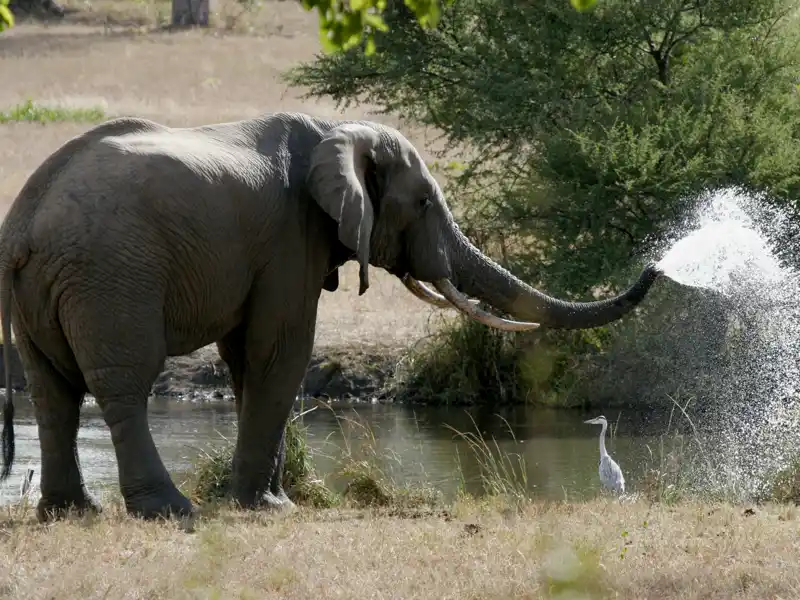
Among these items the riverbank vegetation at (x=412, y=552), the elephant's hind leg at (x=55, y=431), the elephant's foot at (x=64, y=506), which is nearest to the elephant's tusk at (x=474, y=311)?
the riverbank vegetation at (x=412, y=552)

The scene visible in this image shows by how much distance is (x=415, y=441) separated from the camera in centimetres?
1978

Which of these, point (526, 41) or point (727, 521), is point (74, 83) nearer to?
point (526, 41)

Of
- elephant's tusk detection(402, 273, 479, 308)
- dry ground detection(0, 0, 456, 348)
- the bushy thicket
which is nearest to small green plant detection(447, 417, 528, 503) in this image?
elephant's tusk detection(402, 273, 479, 308)

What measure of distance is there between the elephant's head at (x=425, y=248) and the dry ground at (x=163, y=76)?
14785 mm

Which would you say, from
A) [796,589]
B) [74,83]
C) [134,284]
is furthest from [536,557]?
[74,83]

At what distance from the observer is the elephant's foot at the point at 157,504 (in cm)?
→ 1059

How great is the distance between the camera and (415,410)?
76.5ft

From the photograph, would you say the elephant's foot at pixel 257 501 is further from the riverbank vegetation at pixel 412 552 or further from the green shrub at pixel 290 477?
the green shrub at pixel 290 477

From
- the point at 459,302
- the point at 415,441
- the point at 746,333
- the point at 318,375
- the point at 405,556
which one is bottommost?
the point at 318,375

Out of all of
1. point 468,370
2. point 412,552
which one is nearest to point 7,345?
point 412,552

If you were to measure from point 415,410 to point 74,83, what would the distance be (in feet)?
116

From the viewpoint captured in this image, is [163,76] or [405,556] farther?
[163,76]

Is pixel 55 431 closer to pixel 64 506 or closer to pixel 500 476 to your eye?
pixel 64 506

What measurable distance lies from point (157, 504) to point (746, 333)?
12.2 metres
